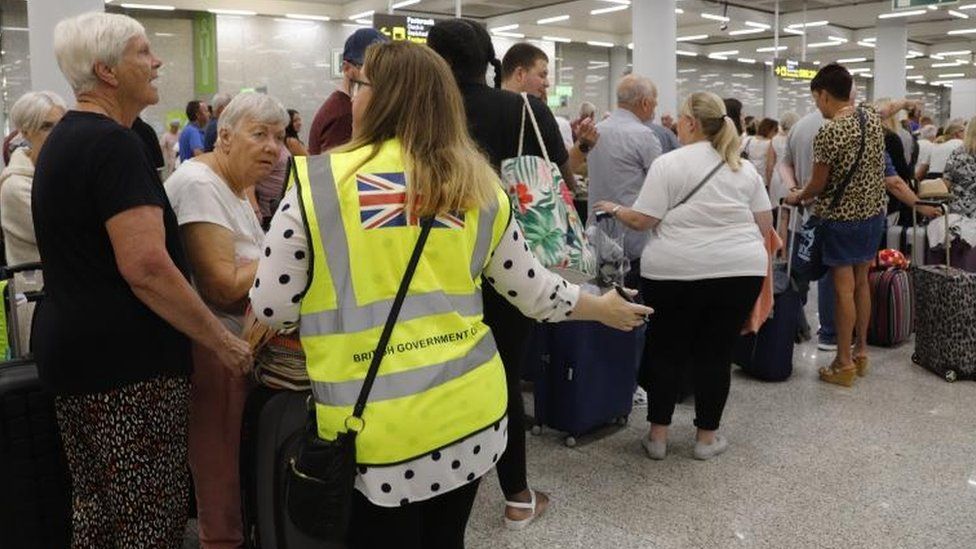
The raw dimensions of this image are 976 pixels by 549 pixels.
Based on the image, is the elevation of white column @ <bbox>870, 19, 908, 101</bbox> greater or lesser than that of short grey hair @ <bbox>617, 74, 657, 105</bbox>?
greater

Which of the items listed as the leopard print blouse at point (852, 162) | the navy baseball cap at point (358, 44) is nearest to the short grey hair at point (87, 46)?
the navy baseball cap at point (358, 44)

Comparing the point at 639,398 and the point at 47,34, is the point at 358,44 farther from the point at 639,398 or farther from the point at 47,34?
the point at 47,34

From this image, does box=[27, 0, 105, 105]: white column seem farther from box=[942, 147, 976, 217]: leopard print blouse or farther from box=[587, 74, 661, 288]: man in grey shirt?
box=[942, 147, 976, 217]: leopard print blouse

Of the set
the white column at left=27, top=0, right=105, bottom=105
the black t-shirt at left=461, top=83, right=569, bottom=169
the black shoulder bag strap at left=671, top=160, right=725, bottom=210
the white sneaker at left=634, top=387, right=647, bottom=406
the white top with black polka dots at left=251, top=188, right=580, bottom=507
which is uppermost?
the white column at left=27, top=0, right=105, bottom=105

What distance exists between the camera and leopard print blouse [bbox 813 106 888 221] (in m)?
4.21

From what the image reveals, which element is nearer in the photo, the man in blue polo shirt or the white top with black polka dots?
the white top with black polka dots

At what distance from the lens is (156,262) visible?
1.70 metres

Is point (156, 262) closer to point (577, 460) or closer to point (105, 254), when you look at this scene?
point (105, 254)

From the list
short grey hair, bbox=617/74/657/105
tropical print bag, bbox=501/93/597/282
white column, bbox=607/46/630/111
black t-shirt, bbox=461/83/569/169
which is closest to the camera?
tropical print bag, bbox=501/93/597/282

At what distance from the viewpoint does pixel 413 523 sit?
4.93 ft

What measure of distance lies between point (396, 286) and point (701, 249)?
79.0 inches

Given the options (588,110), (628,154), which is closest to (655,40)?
(588,110)

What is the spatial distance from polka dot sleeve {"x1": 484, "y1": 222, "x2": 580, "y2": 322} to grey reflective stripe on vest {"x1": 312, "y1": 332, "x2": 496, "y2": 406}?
0.84 feet

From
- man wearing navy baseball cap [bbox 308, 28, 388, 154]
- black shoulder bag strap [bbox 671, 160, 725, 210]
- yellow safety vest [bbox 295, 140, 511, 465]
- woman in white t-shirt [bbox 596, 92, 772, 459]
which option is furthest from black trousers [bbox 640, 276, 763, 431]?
yellow safety vest [bbox 295, 140, 511, 465]
